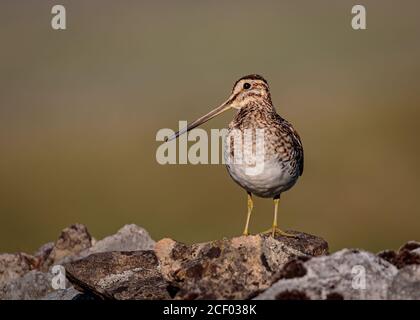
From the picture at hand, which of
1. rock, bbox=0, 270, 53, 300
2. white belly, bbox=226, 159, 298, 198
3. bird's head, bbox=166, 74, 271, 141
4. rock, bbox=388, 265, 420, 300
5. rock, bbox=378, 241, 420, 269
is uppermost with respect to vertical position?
bird's head, bbox=166, 74, 271, 141

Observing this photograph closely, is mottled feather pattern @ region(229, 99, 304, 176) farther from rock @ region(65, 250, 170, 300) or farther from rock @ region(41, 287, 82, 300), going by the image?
rock @ region(41, 287, 82, 300)

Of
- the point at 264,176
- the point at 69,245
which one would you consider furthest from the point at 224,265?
the point at 69,245

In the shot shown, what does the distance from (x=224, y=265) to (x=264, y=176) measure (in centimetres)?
373

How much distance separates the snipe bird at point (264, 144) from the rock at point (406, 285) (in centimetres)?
502

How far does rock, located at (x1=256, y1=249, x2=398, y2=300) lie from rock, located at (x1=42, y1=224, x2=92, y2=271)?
1230 centimetres

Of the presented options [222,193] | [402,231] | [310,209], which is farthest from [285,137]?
[222,193]

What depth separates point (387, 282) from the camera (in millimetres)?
19719

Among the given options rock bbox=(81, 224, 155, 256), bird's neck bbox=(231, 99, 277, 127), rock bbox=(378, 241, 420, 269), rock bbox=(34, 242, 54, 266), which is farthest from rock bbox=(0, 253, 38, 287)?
rock bbox=(378, 241, 420, 269)

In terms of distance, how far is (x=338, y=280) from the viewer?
19469 mm

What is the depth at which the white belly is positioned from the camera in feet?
79.4

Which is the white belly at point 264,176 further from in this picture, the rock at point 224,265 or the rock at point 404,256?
the rock at point 404,256

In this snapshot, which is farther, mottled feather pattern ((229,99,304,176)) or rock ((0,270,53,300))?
rock ((0,270,53,300))

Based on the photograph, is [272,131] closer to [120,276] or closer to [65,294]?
[120,276]
